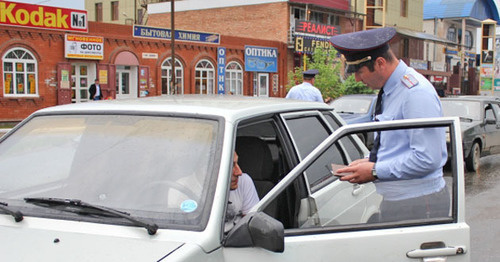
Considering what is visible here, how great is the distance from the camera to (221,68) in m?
33.7

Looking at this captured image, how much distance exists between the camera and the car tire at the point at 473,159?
1148 cm

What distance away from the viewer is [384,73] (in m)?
3.05

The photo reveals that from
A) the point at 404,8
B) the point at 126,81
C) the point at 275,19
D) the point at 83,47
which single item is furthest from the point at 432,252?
the point at 404,8

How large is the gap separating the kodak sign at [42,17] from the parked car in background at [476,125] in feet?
63.0

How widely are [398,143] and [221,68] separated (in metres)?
31.2

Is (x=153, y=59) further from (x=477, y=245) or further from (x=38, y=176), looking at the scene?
(x=38, y=176)

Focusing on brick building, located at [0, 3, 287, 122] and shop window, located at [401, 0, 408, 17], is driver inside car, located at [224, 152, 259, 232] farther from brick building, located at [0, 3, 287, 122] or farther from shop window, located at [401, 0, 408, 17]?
shop window, located at [401, 0, 408, 17]

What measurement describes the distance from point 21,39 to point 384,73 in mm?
24351

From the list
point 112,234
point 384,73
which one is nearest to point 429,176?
point 384,73

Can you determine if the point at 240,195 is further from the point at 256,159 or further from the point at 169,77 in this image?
the point at 169,77

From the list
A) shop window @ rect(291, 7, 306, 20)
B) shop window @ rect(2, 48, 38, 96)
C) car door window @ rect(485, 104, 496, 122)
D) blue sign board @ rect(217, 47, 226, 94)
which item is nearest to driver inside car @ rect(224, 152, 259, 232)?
car door window @ rect(485, 104, 496, 122)

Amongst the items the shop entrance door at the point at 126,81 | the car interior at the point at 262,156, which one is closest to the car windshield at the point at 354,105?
A: the car interior at the point at 262,156

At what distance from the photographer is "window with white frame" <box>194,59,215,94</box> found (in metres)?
33.0

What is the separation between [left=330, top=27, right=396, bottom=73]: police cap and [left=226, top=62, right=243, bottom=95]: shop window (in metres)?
31.4
